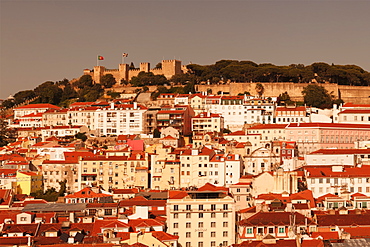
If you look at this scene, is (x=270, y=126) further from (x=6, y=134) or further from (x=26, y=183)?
(x=6, y=134)

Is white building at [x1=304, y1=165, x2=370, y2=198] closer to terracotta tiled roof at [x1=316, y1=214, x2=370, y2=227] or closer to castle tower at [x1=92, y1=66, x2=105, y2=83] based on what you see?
terracotta tiled roof at [x1=316, y1=214, x2=370, y2=227]

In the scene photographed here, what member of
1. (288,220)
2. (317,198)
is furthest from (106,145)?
(288,220)

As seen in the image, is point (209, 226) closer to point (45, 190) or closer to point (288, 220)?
point (288, 220)

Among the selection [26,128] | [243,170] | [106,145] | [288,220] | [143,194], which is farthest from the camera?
[26,128]

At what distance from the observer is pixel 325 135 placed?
65438mm

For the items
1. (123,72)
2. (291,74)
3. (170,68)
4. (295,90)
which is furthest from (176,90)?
(291,74)

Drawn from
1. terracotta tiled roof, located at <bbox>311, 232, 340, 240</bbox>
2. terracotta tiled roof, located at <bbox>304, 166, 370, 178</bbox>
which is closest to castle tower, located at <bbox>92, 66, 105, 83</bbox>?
terracotta tiled roof, located at <bbox>304, 166, 370, 178</bbox>

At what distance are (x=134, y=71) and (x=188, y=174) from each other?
1987 inches

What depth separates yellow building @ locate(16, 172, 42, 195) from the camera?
188ft

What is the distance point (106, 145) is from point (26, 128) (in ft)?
52.5

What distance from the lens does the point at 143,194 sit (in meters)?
50.6

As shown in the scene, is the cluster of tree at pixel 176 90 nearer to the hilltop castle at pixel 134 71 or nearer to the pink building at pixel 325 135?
the hilltop castle at pixel 134 71

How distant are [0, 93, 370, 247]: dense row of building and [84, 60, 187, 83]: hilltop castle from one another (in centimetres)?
1381

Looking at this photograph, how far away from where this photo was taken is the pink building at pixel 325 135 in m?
65.1
